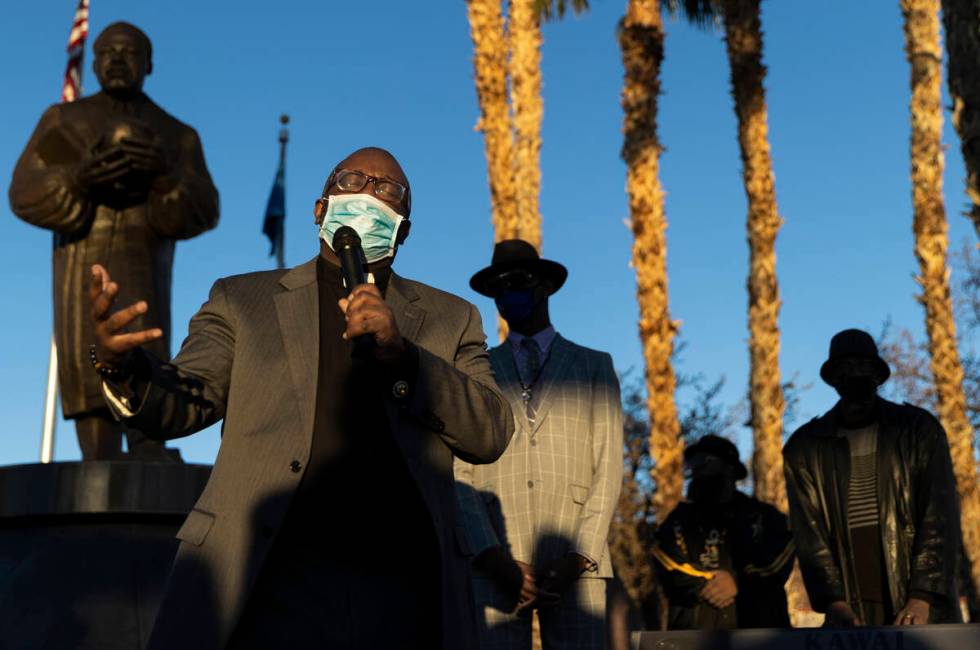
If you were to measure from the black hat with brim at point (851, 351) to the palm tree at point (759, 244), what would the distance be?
9.25m

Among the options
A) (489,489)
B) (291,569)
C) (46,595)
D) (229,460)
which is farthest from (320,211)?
(46,595)

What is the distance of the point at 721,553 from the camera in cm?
876

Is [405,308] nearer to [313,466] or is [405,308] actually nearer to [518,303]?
[313,466]

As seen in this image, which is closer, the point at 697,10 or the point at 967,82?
the point at 967,82

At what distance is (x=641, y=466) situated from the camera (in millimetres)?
24188

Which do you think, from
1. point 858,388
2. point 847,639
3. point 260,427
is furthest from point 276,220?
point 260,427

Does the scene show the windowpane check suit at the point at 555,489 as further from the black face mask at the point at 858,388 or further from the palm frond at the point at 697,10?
the palm frond at the point at 697,10

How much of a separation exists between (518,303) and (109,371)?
133 inches

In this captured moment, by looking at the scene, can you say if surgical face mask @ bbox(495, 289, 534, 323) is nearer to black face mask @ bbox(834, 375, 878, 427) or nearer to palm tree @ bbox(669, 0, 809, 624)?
black face mask @ bbox(834, 375, 878, 427)

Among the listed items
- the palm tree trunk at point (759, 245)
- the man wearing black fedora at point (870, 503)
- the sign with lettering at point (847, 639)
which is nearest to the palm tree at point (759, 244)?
the palm tree trunk at point (759, 245)

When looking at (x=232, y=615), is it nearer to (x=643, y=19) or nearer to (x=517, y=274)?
(x=517, y=274)

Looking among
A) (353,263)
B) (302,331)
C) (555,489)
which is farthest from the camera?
(555,489)

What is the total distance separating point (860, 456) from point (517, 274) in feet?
6.40

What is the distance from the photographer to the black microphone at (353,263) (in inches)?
104
